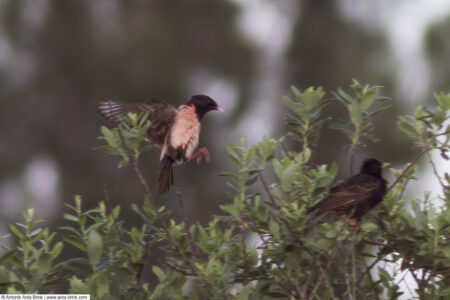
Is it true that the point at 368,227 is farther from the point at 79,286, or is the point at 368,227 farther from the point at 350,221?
the point at 79,286

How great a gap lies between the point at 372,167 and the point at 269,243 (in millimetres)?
1179

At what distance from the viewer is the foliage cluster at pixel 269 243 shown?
3031mm

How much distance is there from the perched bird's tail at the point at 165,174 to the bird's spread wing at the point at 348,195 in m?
1.68

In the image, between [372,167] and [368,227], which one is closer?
[368,227]

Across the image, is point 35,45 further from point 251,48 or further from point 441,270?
point 441,270

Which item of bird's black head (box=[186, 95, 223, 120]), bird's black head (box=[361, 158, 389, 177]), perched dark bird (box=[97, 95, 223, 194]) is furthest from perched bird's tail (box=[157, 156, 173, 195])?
bird's black head (box=[361, 158, 389, 177])

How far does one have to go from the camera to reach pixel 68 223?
1345cm

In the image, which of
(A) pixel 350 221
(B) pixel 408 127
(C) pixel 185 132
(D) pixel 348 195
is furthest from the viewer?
(C) pixel 185 132

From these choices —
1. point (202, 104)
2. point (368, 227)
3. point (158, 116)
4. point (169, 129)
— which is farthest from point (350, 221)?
point (202, 104)

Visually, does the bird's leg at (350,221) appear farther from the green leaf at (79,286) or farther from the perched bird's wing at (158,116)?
the perched bird's wing at (158,116)

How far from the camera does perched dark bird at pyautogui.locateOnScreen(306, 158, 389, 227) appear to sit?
316 centimetres

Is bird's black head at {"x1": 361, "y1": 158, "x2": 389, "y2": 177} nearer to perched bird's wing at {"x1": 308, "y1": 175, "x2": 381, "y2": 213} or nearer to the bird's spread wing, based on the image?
perched bird's wing at {"x1": 308, "y1": 175, "x2": 381, "y2": 213}

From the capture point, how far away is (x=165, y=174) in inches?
201

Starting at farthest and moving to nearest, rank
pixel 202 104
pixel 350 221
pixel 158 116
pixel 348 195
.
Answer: pixel 202 104 < pixel 158 116 < pixel 348 195 < pixel 350 221
